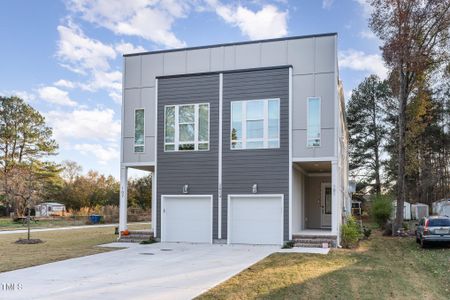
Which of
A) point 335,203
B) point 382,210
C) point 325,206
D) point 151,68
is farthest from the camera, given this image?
point 382,210

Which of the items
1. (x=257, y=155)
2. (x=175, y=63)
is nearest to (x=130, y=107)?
(x=175, y=63)

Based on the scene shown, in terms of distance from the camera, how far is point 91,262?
12.3 m

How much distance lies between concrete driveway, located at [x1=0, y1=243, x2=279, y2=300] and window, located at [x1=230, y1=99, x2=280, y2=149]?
412 cm

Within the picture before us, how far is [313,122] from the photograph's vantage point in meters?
16.5

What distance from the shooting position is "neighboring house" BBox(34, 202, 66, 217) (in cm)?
4041

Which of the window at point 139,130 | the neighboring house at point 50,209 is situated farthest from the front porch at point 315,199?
the neighboring house at point 50,209

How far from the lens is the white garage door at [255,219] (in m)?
16.6

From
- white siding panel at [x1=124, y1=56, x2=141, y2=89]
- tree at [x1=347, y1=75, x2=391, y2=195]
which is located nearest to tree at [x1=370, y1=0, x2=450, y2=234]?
white siding panel at [x1=124, y1=56, x2=141, y2=89]

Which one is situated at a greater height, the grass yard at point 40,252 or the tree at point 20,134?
the tree at point 20,134

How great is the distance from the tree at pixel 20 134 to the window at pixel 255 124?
96.0 ft

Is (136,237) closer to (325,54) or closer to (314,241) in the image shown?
(314,241)

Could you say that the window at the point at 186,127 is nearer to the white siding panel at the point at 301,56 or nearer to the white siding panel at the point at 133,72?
the white siding panel at the point at 133,72

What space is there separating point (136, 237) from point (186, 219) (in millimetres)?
2227

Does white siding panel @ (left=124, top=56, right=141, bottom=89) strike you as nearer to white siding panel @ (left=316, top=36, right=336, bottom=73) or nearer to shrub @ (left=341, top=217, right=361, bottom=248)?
white siding panel @ (left=316, top=36, right=336, bottom=73)
